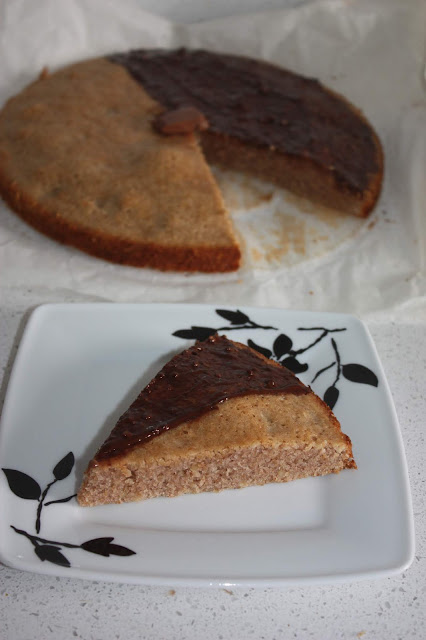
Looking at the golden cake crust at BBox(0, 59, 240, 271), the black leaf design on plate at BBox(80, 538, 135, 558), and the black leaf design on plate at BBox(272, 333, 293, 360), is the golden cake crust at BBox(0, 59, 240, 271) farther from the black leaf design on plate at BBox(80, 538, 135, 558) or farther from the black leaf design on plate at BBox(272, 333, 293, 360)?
the black leaf design on plate at BBox(80, 538, 135, 558)

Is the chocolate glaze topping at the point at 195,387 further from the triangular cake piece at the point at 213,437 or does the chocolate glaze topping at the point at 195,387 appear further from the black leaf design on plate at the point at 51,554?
the black leaf design on plate at the point at 51,554

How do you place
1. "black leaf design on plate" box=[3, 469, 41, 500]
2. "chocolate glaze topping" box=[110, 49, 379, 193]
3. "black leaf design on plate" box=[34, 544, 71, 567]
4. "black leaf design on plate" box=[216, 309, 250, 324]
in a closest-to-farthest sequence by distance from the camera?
"black leaf design on plate" box=[34, 544, 71, 567], "black leaf design on plate" box=[3, 469, 41, 500], "black leaf design on plate" box=[216, 309, 250, 324], "chocolate glaze topping" box=[110, 49, 379, 193]

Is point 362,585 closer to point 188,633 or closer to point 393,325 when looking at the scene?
point 188,633

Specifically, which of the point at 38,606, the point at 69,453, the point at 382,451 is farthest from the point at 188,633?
the point at 382,451

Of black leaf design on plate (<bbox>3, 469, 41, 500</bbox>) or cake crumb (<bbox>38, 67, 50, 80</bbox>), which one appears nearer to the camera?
black leaf design on plate (<bbox>3, 469, 41, 500</bbox>)

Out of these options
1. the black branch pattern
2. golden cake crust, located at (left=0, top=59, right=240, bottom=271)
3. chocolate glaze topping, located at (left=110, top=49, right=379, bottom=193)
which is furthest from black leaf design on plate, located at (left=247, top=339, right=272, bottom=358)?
chocolate glaze topping, located at (left=110, top=49, right=379, bottom=193)
